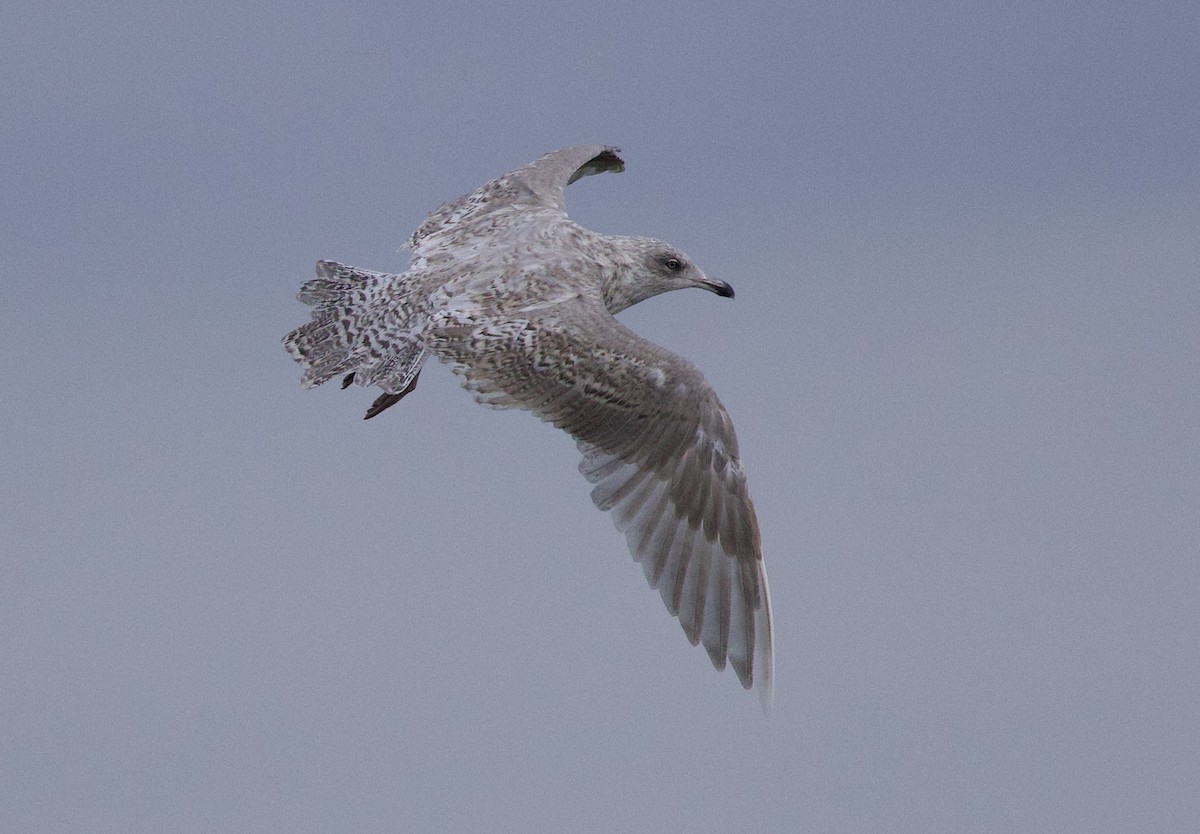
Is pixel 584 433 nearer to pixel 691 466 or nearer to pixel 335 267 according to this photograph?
pixel 691 466

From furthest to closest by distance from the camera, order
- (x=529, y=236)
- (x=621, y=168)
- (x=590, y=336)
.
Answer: (x=621, y=168) < (x=529, y=236) < (x=590, y=336)

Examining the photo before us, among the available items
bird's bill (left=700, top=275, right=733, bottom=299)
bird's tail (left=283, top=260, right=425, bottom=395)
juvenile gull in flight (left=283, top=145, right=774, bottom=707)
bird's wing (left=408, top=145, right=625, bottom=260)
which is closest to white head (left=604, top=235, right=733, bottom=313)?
bird's bill (left=700, top=275, right=733, bottom=299)

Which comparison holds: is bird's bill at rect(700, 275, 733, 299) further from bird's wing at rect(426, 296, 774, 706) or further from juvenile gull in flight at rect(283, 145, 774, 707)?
bird's wing at rect(426, 296, 774, 706)

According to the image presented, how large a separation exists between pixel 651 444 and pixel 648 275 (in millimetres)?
1564

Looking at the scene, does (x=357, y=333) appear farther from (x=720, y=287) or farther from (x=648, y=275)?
(x=720, y=287)

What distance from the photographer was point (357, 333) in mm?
10461

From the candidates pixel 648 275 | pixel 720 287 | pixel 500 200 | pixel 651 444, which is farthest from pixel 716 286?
pixel 651 444

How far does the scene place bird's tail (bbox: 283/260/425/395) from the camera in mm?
10219

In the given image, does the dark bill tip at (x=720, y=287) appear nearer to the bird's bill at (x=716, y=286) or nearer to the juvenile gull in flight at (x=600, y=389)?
the bird's bill at (x=716, y=286)

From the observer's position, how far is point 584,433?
10008mm

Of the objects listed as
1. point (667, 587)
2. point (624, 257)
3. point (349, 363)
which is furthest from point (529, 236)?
point (667, 587)

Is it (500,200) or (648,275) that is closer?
(648,275)

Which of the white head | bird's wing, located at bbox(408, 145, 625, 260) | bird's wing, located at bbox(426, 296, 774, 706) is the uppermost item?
bird's wing, located at bbox(408, 145, 625, 260)

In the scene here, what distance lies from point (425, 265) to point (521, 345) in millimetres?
1278
